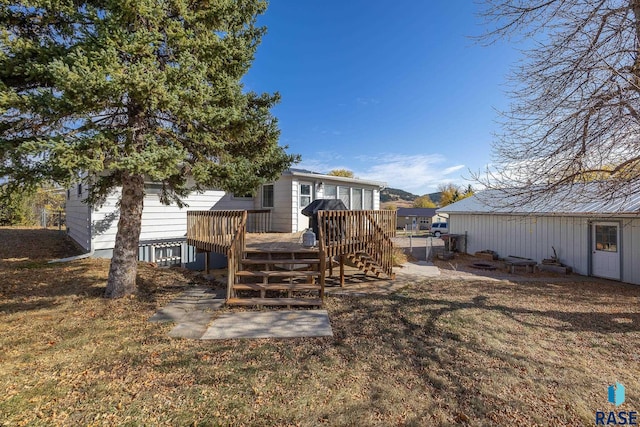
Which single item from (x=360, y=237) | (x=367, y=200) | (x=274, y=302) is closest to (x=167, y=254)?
(x=274, y=302)

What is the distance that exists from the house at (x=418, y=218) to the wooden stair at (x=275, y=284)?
41328 millimetres

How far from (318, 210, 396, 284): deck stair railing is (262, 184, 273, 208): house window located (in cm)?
545

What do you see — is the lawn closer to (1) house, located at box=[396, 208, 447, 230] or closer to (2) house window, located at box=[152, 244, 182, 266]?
(2) house window, located at box=[152, 244, 182, 266]

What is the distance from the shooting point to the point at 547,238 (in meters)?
11.1

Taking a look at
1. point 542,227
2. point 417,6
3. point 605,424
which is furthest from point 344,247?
point 542,227

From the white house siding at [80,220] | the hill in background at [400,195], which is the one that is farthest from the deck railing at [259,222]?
the hill in background at [400,195]

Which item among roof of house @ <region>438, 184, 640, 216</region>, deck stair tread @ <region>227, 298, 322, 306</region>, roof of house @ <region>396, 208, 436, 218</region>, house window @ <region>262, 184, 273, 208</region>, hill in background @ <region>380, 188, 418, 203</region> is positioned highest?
hill in background @ <region>380, 188, 418, 203</region>

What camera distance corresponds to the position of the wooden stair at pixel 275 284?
17.7 ft

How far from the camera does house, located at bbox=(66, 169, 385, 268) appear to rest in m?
8.42

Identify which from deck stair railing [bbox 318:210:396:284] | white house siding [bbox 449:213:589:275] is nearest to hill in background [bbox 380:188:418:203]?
white house siding [bbox 449:213:589:275]

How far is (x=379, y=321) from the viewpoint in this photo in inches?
187

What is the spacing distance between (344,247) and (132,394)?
4.82 m

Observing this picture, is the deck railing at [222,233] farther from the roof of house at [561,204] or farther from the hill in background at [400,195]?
the hill in background at [400,195]

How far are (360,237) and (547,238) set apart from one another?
9163mm
